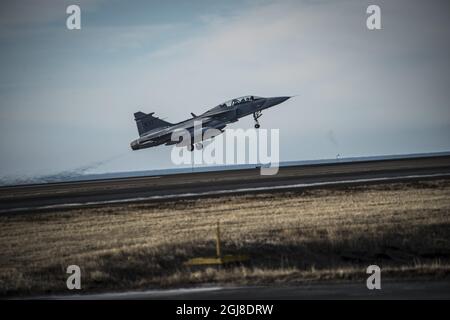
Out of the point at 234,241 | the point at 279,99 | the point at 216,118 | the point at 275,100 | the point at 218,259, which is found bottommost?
the point at 218,259

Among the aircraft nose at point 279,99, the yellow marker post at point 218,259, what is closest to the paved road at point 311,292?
the yellow marker post at point 218,259

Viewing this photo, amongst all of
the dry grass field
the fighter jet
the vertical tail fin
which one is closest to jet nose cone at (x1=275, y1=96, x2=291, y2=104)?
the fighter jet

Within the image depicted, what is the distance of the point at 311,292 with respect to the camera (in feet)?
55.7

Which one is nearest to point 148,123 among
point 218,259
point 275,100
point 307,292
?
point 275,100

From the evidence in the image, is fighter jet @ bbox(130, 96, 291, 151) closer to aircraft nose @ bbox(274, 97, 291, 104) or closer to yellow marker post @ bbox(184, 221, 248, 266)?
aircraft nose @ bbox(274, 97, 291, 104)

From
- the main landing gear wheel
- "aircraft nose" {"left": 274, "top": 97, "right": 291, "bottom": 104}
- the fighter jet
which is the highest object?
"aircraft nose" {"left": 274, "top": 97, "right": 291, "bottom": 104}

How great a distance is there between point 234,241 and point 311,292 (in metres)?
8.61

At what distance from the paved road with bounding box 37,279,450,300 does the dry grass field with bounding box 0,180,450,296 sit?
142 centimetres

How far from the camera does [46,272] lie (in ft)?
77.7

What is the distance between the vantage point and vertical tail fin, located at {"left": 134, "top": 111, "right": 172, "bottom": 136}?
238ft

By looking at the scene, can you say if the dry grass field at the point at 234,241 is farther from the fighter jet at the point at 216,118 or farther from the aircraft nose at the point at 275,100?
the aircraft nose at the point at 275,100

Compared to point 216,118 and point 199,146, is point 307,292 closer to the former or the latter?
point 199,146
